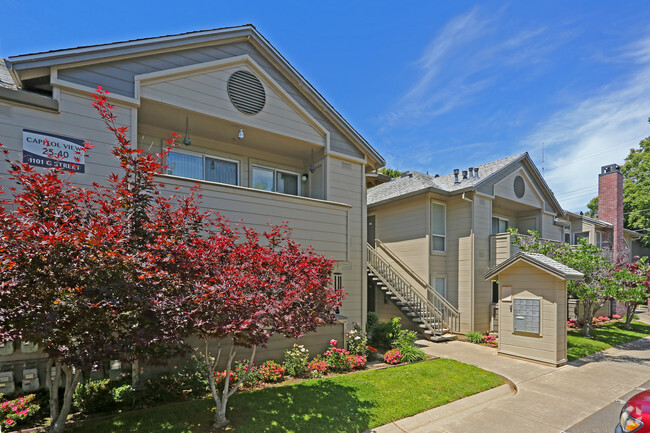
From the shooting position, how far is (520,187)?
16.1 meters

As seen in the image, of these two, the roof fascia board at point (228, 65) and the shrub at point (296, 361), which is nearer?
the roof fascia board at point (228, 65)

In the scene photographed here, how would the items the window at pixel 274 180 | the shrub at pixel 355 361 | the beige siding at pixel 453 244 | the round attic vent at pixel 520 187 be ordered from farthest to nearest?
the round attic vent at pixel 520 187, the beige siding at pixel 453 244, the window at pixel 274 180, the shrub at pixel 355 361

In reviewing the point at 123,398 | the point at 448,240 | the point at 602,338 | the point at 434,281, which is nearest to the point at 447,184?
the point at 448,240

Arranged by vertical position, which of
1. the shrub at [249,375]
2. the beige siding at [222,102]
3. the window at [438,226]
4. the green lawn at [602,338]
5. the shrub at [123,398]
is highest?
the beige siding at [222,102]

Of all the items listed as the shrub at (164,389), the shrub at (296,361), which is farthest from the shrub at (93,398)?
the shrub at (296,361)

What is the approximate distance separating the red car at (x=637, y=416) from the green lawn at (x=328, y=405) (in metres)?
2.99

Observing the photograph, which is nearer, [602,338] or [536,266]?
[536,266]

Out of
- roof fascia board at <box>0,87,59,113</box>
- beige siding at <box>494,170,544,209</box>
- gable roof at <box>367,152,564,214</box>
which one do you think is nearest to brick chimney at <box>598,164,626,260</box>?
gable roof at <box>367,152,564,214</box>

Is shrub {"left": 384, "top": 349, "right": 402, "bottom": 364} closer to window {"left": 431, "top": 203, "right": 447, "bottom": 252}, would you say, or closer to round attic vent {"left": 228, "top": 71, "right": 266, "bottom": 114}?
window {"left": 431, "top": 203, "right": 447, "bottom": 252}

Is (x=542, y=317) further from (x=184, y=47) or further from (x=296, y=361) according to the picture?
(x=184, y=47)

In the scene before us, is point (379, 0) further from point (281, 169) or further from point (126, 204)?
point (126, 204)

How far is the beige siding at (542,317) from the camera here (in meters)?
9.36

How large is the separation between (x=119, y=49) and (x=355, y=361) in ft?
30.2

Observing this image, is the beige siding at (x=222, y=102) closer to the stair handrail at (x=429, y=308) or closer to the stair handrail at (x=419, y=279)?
the stair handrail at (x=429, y=308)
